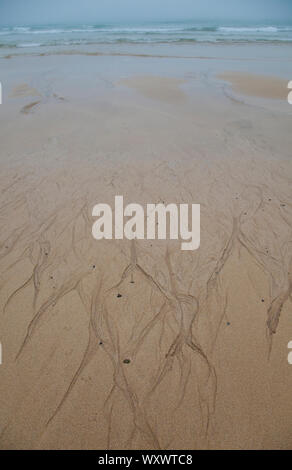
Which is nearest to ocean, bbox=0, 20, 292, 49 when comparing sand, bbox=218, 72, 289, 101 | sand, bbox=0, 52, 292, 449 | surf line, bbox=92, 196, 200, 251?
sand, bbox=218, 72, 289, 101

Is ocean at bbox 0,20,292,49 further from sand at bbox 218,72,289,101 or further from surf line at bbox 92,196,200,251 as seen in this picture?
surf line at bbox 92,196,200,251

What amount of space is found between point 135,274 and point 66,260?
121 centimetres

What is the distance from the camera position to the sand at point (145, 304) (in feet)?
8.07

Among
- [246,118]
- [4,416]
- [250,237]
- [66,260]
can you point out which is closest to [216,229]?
[250,237]

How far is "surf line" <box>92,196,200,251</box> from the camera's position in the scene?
14.6 feet

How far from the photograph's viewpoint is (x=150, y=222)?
474cm

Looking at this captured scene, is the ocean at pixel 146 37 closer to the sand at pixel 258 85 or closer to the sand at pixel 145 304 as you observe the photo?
the sand at pixel 258 85

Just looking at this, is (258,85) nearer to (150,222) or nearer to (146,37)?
(150,222)

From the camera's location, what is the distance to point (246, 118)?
9047 millimetres

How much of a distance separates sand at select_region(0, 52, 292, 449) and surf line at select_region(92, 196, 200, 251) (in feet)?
0.60

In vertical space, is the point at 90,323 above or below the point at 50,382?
above

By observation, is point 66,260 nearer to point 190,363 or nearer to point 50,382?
point 50,382

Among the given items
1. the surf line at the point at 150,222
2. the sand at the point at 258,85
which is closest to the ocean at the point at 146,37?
the sand at the point at 258,85

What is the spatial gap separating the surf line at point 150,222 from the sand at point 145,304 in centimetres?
18
